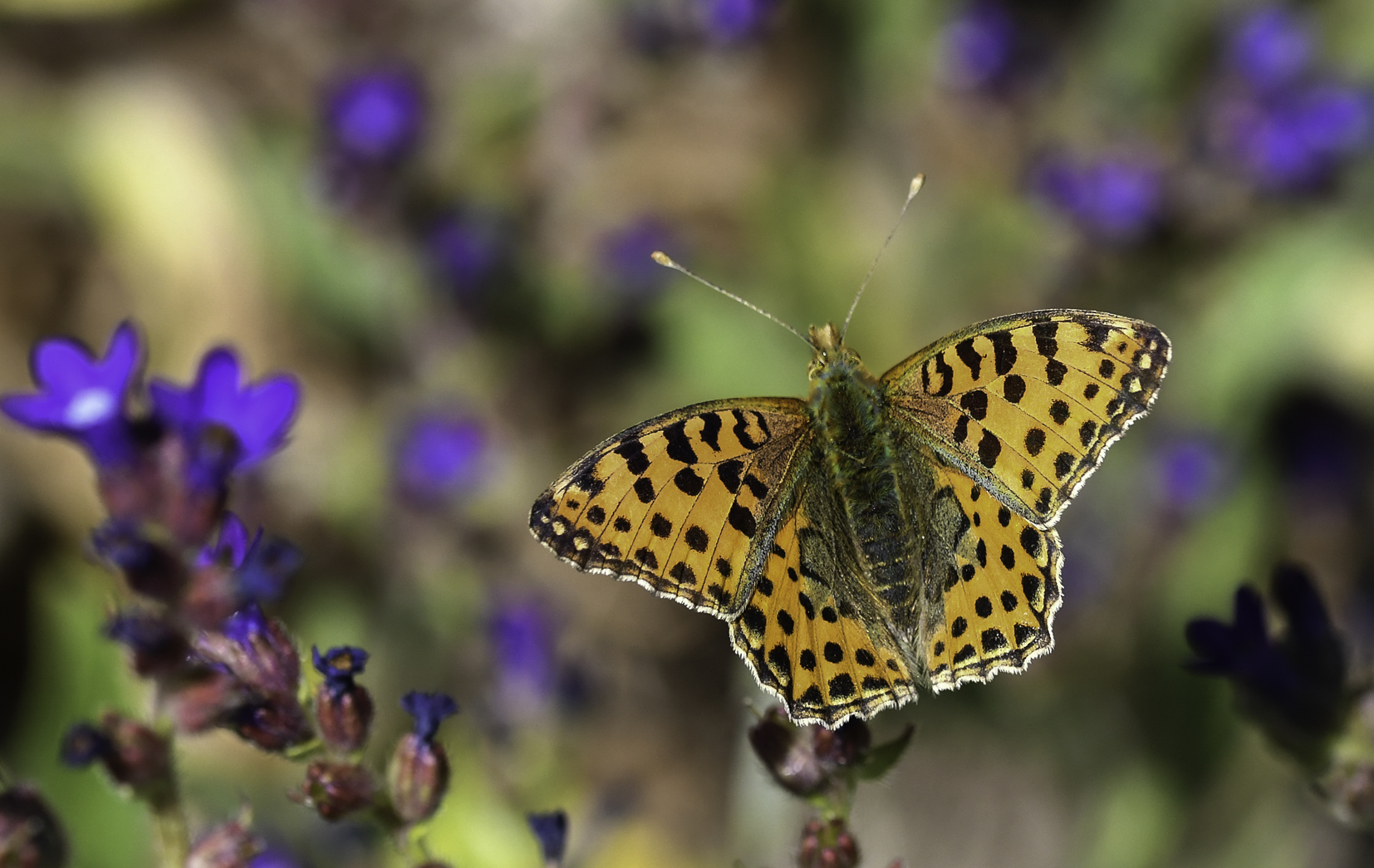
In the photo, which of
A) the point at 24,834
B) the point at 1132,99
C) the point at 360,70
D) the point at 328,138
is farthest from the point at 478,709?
the point at 1132,99

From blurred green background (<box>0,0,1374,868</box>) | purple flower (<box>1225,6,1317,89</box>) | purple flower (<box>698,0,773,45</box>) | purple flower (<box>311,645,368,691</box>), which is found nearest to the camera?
purple flower (<box>311,645,368,691</box>)

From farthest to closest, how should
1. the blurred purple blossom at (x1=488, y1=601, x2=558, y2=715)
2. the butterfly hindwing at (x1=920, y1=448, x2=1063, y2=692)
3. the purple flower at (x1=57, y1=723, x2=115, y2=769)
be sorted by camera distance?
the blurred purple blossom at (x1=488, y1=601, x2=558, y2=715) → the butterfly hindwing at (x1=920, y1=448, x2=1063, y2=692) → the purple flower at (x1=57, y1=723, x2=115, y2=769)

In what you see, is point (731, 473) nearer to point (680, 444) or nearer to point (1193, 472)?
point (680, 444)

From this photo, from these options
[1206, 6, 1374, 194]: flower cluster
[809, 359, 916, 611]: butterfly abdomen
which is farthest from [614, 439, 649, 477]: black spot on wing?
[1206, 6, 1374, 194]: flower cluster

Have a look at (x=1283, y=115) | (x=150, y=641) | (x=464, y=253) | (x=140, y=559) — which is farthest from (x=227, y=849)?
(x=1283, y=115)

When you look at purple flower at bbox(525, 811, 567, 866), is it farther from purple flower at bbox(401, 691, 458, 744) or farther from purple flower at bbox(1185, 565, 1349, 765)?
purple flower at bbox(1185, 565, 1349, 765)

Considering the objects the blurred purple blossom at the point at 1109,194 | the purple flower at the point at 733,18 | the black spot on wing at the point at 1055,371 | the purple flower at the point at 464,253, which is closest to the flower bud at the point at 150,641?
the black spot on wing at the point at 1055,371
